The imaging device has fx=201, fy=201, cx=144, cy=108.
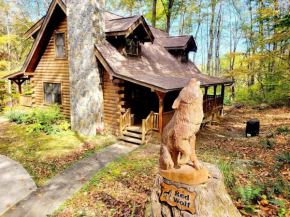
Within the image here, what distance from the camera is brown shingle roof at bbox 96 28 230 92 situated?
31.9 ft

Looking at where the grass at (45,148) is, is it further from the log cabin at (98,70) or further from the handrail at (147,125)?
the handrail at (147,125)

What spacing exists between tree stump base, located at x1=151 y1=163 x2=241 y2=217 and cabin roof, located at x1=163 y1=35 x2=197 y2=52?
48.8ft

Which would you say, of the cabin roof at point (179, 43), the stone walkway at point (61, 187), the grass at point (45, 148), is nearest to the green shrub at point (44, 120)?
the grass at point (45, 148)

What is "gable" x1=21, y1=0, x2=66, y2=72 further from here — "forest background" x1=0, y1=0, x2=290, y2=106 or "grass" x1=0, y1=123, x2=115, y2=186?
"grass" x1=0, y1=123, x2=115, y2=186

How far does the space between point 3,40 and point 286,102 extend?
25.0 metres

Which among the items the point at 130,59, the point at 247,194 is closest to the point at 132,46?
the point at 130,59

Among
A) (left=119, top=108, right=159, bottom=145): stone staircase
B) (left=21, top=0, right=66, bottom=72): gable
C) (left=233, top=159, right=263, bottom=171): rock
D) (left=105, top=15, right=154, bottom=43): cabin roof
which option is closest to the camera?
(left=233, top=159, right=263, bottom=171): rock

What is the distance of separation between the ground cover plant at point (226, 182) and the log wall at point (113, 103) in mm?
2584

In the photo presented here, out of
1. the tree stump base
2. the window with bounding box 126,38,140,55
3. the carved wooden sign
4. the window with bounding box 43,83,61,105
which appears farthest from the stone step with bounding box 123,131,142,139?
the carved wooden sign

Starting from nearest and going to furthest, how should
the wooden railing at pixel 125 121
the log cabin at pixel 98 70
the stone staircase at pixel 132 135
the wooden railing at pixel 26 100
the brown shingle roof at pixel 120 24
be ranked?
the stone staircase at pixel 132 135 → the log cabin at pixel 98 70 → the wooden railing at pixel 125 121 → the brown shingle roof at pixel 120 24 → the wooden railing at pixel 26 100

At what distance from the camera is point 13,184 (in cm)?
655

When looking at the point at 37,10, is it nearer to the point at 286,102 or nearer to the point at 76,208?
the point at 76,208

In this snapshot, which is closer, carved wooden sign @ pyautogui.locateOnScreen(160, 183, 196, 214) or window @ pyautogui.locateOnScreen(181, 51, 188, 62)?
carved wooden sign @ pyautogui.locateOnScreen(160, 183, 196, 214)

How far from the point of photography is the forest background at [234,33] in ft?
54.4
